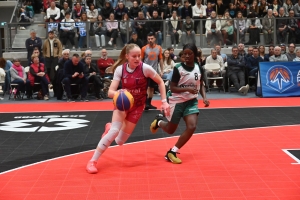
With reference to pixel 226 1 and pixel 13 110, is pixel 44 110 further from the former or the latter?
pixel 226 1

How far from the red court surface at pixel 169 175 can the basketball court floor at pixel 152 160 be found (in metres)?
0.01

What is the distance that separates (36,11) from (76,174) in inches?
713

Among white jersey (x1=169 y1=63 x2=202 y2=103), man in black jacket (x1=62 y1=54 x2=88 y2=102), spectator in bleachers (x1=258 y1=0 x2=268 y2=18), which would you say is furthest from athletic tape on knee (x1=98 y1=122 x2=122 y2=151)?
spectator in bleachers (x1=258 y1=0 x2=268 y2=18)

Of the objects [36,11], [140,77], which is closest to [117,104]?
[140,77]

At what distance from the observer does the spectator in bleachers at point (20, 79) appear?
17.1 m

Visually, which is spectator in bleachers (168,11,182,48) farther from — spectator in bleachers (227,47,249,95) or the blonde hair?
the blonde hair

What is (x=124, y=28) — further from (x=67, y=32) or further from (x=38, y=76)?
(x=38, y=76)

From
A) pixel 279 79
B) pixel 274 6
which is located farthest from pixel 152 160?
pixel 274 6

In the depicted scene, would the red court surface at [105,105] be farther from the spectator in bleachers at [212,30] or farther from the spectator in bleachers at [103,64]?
the spectator in bleachers at [212,30]

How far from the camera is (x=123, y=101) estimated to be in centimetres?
735

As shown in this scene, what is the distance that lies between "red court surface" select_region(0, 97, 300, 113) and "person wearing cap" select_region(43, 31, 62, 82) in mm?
2843

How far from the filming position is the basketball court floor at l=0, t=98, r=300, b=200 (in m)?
6.55

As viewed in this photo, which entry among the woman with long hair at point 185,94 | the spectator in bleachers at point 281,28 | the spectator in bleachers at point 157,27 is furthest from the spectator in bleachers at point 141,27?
the woman with long hair at point 185,94

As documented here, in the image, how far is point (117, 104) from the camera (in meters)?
7.37
